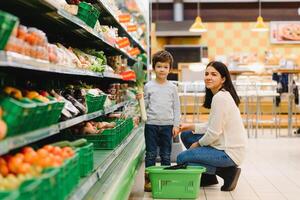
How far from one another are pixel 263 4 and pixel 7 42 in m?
14.5

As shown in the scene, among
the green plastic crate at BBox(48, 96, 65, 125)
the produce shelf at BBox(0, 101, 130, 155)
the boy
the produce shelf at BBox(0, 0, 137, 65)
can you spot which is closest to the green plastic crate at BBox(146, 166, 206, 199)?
the boy

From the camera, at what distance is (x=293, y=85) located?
10.3 meters

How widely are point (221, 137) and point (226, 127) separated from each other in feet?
A: 0.38

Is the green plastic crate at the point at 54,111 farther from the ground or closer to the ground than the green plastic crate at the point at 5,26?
closer to the ground

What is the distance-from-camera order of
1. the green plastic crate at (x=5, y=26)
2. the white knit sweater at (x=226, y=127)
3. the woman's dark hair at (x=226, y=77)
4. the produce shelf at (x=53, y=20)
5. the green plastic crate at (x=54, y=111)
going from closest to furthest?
the green plastic crate at (x=5, y=26)
the green plastic crate at (x=54, y=111)
the produce shelf at (x=53, y=20)
the white knit sweater at (x=226, y=127)
the woman's dark hair at (x=226, y=77)

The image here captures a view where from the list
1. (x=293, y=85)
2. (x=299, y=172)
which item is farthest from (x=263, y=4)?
(x=299, y=172)

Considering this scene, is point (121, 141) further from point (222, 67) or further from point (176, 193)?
point (222, 67)

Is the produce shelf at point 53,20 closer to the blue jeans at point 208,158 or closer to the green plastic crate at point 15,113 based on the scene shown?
the green plastic crate at point 15,113

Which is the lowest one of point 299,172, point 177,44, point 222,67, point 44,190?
point 299,172

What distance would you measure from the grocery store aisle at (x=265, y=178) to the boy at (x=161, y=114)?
0.43 metres

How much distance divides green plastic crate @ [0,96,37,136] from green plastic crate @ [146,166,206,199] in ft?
8.03

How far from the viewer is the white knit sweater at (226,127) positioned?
449 centimetres

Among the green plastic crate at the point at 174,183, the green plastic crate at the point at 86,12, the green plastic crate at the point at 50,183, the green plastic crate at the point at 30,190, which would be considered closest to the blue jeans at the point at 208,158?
the green plastic crate at the point at 174,183

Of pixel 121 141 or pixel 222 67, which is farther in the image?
pixel 222 67
